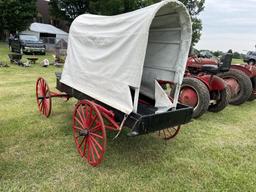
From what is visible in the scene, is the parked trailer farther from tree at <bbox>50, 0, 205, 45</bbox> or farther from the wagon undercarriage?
tree at <bbox>50, 0, 205, 45</bbox>

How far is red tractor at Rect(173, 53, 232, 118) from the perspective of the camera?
16.8 ft

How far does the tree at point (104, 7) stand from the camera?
2108cm

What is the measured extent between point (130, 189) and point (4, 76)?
8.56 meters

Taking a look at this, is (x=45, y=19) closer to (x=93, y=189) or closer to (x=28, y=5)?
(x=28, y=5)

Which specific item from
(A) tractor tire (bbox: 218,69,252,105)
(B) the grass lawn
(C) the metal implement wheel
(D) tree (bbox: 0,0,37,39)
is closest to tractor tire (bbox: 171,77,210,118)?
(B) the grass lawn

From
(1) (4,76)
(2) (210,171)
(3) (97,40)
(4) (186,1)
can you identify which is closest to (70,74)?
(3) (97,40)

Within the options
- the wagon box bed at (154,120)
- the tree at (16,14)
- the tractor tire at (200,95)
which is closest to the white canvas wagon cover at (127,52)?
the wagon box bed at (154,120)

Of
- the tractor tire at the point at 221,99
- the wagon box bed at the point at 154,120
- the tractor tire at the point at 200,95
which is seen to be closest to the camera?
the wagon box bed at the point at 154,120

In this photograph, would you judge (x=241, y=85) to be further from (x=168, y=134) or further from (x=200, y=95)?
(x=168, y=134)

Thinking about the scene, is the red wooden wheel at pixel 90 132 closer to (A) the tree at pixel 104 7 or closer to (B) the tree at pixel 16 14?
(A) the tree at pixel 104 7

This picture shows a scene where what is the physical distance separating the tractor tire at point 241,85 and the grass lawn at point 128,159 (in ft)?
6.22

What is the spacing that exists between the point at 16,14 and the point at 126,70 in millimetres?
24602

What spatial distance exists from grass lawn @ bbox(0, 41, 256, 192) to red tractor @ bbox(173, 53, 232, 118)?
0.46 m

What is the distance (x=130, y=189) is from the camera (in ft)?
9.36
